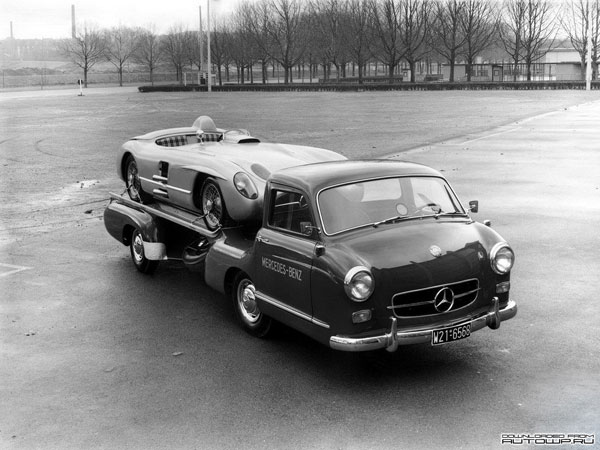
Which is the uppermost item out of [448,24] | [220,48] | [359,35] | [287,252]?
[448,24]

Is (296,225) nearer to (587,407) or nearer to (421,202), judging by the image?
(421,202)

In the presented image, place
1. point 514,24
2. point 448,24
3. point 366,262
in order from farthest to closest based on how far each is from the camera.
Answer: point 514,24
point 448,24
point 366,262

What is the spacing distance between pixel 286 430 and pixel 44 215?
941 cm

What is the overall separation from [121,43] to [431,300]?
108 metres

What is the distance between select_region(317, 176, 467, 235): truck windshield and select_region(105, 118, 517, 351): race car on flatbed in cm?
1

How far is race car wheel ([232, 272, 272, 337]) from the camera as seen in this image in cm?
719

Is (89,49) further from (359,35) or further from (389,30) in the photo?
(389,30)

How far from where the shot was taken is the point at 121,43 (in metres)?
108

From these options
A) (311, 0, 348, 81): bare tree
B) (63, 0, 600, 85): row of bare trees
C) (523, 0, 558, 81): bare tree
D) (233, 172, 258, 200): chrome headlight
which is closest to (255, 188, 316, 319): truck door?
(233, 172, 258, 200): chrome headlight

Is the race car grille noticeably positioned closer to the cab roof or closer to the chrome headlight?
the cab roof

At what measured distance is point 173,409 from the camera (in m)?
5.74

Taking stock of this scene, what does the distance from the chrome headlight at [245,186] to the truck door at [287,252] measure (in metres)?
0.64

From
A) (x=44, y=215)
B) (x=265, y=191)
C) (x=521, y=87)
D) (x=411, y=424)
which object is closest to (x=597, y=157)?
(x=44, y=215)

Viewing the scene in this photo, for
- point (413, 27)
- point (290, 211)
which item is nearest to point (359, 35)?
point (413, 27)
